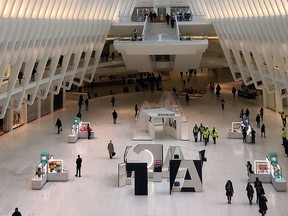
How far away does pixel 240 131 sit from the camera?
2988 cm

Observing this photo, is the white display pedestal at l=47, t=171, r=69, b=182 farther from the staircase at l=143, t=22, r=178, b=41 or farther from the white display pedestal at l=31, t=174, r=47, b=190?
the staircase at l=143, t=22, r=178, b=41

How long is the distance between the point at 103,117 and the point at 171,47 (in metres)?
8.24

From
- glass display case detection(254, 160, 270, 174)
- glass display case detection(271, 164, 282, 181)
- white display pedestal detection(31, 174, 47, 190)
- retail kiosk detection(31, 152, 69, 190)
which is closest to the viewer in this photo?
glass display case detection(271, 164, 282, 181)

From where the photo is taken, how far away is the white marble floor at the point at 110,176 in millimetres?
17547

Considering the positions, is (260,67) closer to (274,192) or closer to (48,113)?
(274,192)

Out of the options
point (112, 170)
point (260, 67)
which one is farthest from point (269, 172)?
point (260, 67)

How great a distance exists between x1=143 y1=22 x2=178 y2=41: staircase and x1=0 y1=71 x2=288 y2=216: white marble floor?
6.49 metres

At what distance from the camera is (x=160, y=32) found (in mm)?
39219

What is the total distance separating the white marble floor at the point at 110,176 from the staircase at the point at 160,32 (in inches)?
255

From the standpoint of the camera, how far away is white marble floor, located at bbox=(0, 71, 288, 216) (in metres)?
17.5

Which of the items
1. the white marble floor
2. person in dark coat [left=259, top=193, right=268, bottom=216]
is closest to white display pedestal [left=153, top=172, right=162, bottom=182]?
the white marble floor

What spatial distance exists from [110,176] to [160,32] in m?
20.1

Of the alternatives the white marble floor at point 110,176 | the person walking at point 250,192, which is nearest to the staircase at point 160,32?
the white marble floor at point 110,176

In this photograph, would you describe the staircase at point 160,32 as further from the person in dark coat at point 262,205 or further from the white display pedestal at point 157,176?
the person in dark coat at point 262,205
